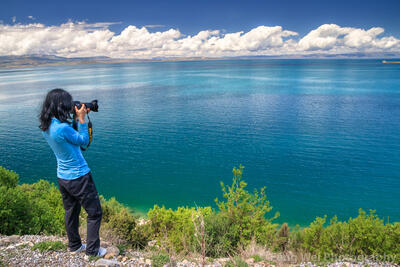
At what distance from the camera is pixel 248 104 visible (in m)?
47.5

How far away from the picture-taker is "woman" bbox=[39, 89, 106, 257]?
455 centimetres

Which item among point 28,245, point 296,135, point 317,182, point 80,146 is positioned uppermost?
point 80,146

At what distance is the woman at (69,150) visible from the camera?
179 inches

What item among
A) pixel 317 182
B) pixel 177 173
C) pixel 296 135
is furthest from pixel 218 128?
pixel 317 182

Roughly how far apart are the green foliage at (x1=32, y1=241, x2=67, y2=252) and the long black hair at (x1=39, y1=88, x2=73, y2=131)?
106 inches

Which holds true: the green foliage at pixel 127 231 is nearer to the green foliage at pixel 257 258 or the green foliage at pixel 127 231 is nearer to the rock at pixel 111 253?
the rock at pixel 111 253

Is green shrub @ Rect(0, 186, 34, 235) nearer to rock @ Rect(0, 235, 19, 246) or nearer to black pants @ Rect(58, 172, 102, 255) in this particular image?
rock @ Rect(0, 235, 19, 246)

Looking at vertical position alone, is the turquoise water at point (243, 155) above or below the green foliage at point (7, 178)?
below

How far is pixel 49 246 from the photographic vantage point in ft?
18.4

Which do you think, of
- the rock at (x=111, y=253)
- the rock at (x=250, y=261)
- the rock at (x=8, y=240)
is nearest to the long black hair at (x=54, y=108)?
the rock at (x=111, y=253)

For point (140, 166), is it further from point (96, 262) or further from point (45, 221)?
point (96, 262)

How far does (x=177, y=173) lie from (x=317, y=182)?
11041mm

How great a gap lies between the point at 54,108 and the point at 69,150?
0.77 m

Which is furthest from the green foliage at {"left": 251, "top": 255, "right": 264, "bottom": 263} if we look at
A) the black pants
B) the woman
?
the woman
